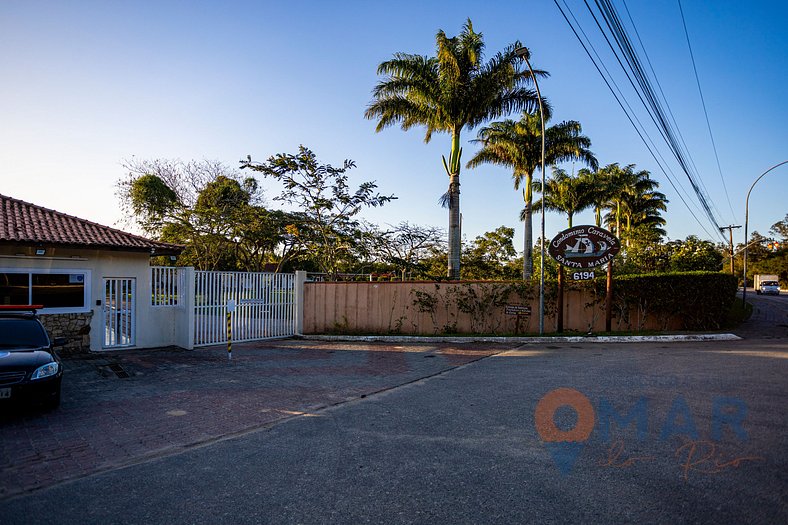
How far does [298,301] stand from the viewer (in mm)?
16594

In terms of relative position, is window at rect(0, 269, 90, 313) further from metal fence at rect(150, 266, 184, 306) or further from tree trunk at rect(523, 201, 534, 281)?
tree trunk at rect(523, 201, 534, 281)

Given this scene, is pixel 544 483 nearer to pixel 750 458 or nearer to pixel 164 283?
pixel 750 458

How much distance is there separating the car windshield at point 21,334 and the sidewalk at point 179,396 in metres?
1.09

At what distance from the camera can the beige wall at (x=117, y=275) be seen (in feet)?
38.0

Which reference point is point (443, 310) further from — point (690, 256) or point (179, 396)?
point (690, 256)

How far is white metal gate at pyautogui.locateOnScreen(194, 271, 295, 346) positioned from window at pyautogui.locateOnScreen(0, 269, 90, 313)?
2816 millimetres

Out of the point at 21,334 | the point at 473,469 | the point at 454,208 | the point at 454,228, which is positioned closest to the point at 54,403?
the point at 21,334

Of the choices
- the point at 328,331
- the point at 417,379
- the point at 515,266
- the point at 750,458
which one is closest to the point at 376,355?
the point at 417,379

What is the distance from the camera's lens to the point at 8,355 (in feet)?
21.9

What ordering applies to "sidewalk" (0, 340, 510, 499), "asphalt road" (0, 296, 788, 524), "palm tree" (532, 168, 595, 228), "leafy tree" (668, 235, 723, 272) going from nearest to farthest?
1. "asphalt road" (0, 296, 788, 524)
2. "sidewalk" (0, 340, 510, 499)
3. "leafy tree" (668, 235, 723, 272)
4. "palm tree" (532, 168, 595, 228)

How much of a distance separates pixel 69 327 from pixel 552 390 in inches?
468

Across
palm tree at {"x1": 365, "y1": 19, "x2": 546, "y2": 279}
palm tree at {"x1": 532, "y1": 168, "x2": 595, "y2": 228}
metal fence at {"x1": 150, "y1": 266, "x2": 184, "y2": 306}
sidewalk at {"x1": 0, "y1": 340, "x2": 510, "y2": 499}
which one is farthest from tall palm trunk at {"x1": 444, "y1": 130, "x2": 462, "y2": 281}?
palm tree at {"x1": 532, "y1": 168, "x2": 595, "y2": 228}

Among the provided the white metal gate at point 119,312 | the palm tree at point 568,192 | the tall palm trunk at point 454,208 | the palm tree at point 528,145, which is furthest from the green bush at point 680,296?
the palm tree at point 568,192

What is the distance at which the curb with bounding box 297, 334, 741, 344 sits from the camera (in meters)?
14.0
